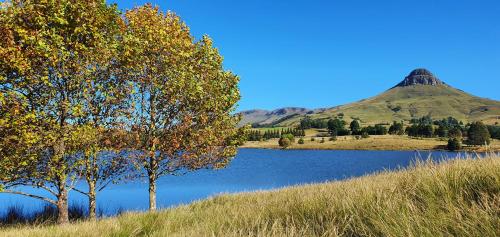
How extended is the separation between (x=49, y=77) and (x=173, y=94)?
577 cm

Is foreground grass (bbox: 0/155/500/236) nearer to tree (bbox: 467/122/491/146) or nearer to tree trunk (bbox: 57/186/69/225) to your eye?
tree trunk (bbox: 57/186/69/225)

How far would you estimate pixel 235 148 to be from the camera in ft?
84.8

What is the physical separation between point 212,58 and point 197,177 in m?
52.1

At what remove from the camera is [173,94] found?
21.2 meters

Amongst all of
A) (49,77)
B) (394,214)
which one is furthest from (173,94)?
(394,214)

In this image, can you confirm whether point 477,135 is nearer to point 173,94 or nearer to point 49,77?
point 173,94

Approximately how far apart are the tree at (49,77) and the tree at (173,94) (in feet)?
7.13

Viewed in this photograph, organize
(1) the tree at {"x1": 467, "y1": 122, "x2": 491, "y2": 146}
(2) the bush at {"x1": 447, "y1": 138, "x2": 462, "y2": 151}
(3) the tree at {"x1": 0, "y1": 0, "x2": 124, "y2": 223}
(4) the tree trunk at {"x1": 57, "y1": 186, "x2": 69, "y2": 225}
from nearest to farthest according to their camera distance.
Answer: (3) the tree at {"x1": 0, "y1": 0, "x2": 124, "y2": 223} < (4) the tree trunk at {"x1": 57, "y1": 186, "x2": 69, "y2": 225} < (1) the tree at {"x1": 467, "y1": 122, "x2": 491, "y2": 146} < (2) the bush at {"x1": 447, "y1": 138, "x2": 462, "y2": 151}

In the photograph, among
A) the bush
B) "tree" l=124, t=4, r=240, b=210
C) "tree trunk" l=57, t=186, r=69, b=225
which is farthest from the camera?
the bush

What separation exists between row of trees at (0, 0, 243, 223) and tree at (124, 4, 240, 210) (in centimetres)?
6

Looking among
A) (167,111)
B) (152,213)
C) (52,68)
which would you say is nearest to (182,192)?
(167,111)

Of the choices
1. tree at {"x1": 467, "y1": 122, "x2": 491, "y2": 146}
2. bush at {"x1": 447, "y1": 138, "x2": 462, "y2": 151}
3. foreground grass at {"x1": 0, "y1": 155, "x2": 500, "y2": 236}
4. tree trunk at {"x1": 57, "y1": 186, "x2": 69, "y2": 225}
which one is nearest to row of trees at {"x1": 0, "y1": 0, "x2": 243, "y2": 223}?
tree trunk at {"x1": 57, "y1": 186, "x2": 69, "y2": 225}

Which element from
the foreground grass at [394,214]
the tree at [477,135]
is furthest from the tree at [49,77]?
the tree at [477,135]

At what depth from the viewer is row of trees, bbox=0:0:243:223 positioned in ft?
53.6
